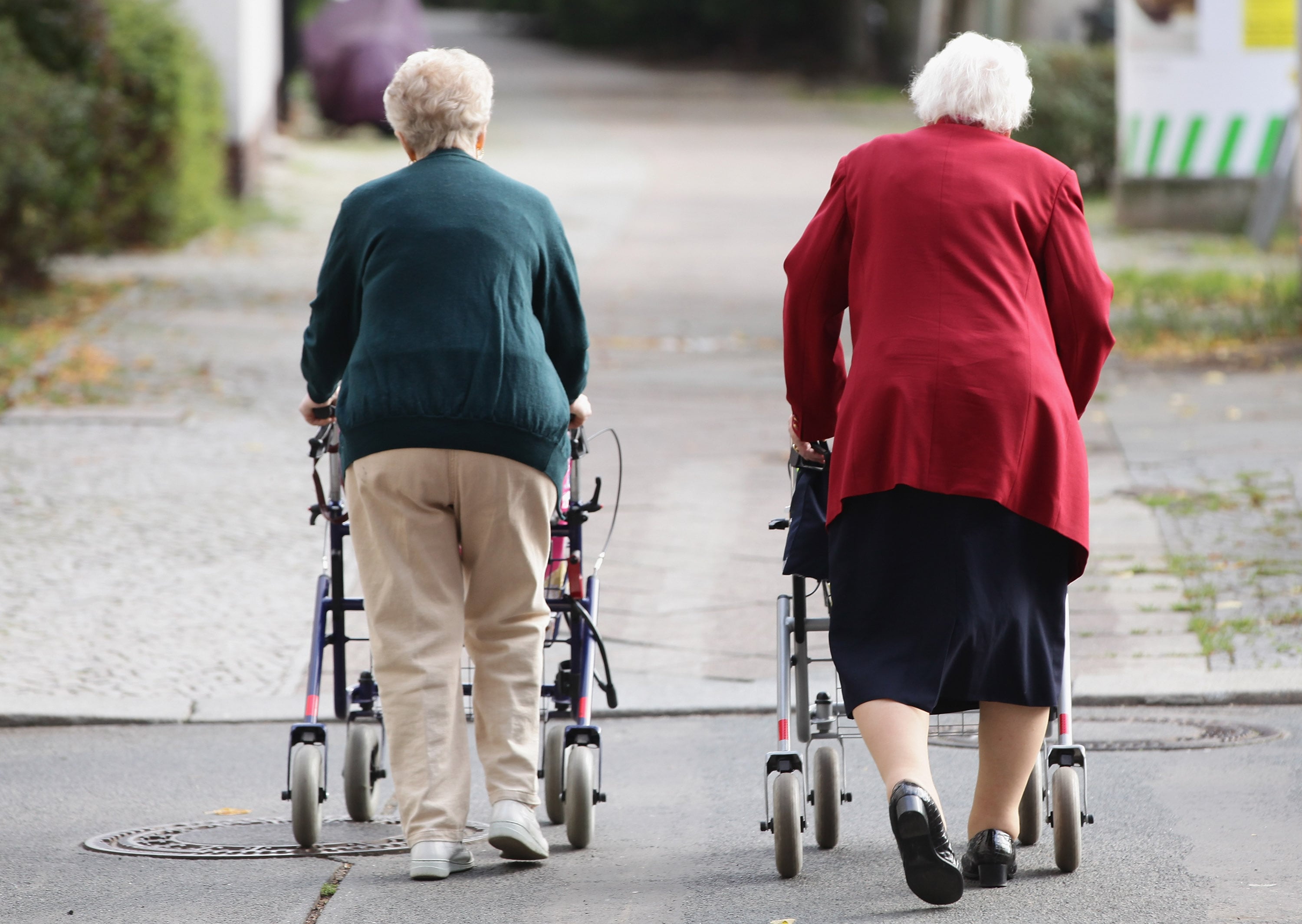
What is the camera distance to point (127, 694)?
6.03m

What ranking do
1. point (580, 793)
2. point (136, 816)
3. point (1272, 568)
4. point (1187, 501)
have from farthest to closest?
point (1187, 501) < point (1272, 568) < point (136, 816) < point (580, 793)

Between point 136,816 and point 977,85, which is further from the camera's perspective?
point 136,816

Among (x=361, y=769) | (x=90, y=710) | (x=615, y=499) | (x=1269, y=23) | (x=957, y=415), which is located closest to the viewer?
(x=957, y=415)

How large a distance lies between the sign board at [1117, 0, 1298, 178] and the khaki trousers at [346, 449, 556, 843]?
14256 millimetres

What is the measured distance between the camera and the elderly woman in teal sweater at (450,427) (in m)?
4.15

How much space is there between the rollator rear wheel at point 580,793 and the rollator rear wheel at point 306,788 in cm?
57

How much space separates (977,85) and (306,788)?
2.17 meters

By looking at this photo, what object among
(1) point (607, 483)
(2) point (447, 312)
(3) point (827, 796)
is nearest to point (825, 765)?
(3) point (827, 796)

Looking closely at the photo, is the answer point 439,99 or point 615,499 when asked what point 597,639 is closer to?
point 439,99

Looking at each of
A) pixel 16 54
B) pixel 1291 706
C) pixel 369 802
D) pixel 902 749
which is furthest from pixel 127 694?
pixel 16 54

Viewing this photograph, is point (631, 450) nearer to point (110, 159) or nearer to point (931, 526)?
point (931, 526)

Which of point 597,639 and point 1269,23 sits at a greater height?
point 1269,23

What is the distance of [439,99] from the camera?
424cm

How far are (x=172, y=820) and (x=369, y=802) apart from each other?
55 centimetres
